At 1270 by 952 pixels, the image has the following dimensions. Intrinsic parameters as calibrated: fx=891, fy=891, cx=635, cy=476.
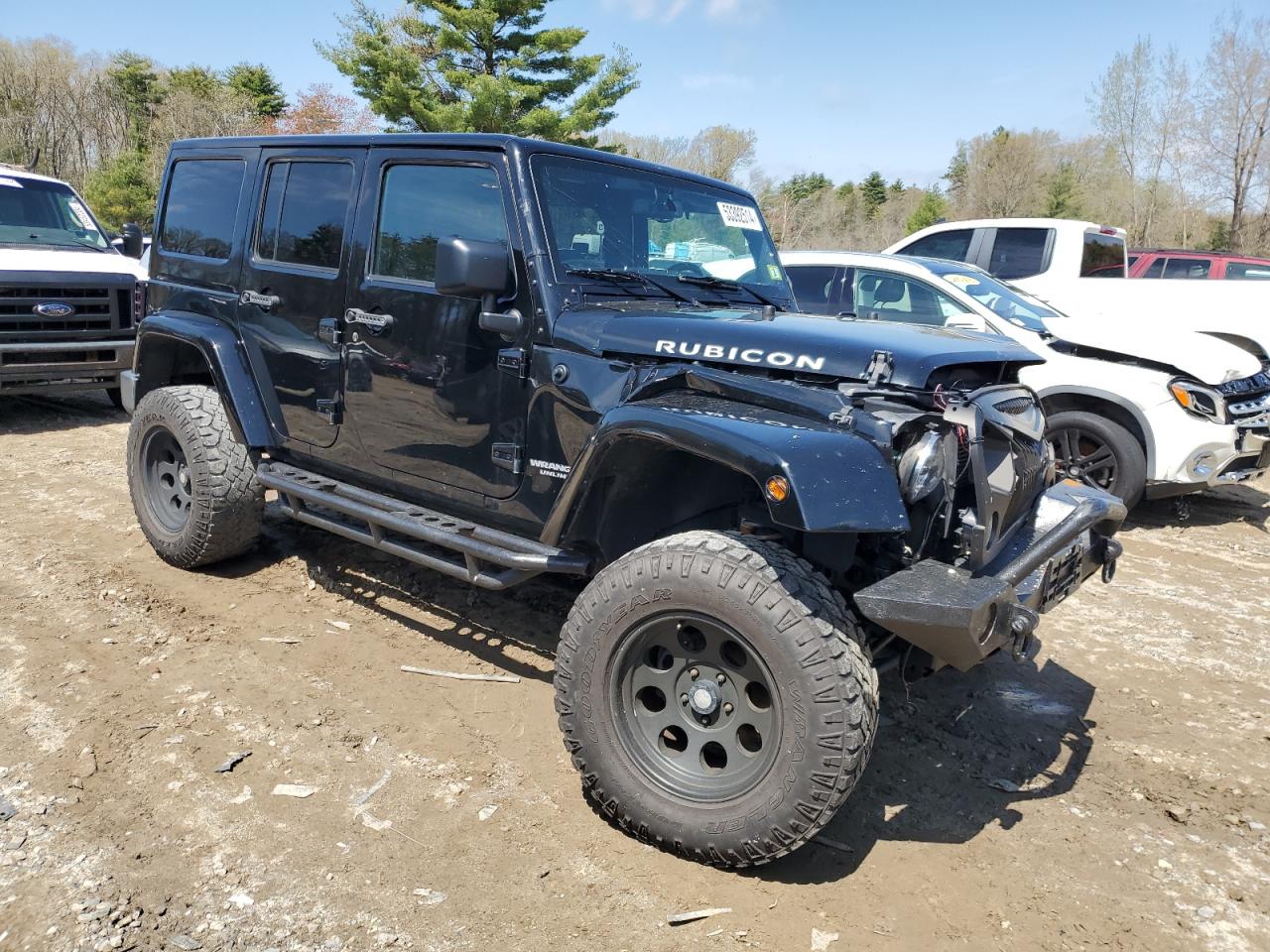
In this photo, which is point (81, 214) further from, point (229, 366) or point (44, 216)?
point (229, 366)

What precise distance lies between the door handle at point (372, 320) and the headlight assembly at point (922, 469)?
208 centimetres

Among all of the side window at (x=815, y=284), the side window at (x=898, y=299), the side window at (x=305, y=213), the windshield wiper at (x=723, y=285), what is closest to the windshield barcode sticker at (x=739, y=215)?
the windshield wiper at (x=723, y=285)

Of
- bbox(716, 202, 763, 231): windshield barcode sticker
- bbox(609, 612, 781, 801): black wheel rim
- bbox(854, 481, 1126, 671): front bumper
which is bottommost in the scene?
bbox(609, 612, 781, 801): black wheel rim

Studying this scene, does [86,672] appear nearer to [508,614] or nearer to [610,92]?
[508,614]

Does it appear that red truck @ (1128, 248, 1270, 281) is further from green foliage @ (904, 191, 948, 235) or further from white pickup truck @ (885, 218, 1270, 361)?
green foliage @ (904, 191, 948, 235)

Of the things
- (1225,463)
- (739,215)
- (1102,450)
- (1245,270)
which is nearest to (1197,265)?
(1245,270)

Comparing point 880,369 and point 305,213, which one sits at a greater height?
point 305,213

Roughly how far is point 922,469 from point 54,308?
792 cm

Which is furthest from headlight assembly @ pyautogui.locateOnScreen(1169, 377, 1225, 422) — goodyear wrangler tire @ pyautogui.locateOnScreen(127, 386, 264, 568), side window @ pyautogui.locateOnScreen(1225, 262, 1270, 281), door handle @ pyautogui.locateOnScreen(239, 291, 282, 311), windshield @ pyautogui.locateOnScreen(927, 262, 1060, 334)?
side window @ pyautogui.locateOnScreen(1225, 262, 1270, 281)

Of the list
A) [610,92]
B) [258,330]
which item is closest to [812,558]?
[258,330]

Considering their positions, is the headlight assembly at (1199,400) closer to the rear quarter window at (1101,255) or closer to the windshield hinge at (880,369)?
the rear quarter window at (1101,255)

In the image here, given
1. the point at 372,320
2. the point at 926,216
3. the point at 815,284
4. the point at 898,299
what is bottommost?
the point at 372,320

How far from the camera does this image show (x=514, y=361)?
316 cm

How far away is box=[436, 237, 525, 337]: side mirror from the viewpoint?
2961mm
